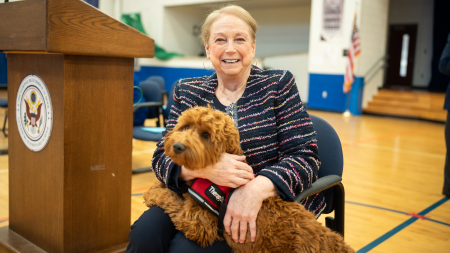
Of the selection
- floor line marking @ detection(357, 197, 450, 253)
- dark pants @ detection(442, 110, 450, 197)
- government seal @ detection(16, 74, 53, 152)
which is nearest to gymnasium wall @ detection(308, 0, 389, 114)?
dark pants @ detection(442, 110, 450, 197)

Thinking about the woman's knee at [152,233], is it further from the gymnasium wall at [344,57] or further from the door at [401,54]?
the door at [401,54]

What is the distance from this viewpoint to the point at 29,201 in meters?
1.86

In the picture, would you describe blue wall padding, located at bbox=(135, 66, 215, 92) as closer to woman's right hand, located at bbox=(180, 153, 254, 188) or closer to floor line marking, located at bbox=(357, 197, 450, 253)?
floor line marking, located at bbox=(357, 197, 450, 253)

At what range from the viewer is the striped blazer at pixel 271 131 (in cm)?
144

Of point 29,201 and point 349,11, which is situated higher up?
point 349,11

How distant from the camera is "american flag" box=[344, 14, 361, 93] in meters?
10.1

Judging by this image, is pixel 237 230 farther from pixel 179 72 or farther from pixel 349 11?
pixel 179 72

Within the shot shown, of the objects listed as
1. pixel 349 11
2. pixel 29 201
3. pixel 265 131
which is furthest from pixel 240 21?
pixel 349 11

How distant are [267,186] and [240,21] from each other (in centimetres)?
68

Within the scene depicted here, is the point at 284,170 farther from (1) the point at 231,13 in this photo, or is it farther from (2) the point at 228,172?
(1) the point at 231,13

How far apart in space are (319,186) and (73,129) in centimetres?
105

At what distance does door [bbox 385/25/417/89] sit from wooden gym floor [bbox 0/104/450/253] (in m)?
7.88

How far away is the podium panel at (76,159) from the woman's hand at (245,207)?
0.75 metres

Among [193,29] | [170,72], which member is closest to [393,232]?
[170,72]
